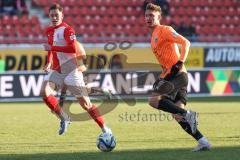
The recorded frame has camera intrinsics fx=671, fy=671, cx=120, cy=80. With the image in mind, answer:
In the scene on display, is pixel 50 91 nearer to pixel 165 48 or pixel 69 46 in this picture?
pixel 69 46

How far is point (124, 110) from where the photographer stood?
17078mm

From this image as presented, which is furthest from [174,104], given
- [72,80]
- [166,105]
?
[72,80]

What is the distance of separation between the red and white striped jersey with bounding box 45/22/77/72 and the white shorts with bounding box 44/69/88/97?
0.12 meters

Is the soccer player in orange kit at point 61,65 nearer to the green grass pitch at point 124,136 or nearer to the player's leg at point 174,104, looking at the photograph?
the green grass pitch at point 124,136

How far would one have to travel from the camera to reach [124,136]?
Answer: 11.4m

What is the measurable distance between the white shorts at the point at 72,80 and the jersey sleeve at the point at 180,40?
194 cm

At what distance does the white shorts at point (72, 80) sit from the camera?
10672 millimetres

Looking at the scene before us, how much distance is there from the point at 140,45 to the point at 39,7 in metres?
6.52

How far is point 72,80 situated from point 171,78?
2.22 metres

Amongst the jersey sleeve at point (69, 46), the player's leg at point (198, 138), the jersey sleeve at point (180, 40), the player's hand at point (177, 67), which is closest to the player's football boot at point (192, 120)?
the player's leg at point (198, 138)

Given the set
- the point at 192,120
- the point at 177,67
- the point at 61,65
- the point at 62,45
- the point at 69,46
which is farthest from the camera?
the point at 61,65

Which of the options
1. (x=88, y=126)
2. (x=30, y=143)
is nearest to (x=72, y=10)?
(x=88, y=126)

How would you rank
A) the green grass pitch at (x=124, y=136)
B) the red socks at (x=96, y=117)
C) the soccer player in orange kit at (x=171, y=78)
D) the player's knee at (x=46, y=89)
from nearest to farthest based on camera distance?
the green grass pitch at (x=124, y=136)
the soccer player in orange kit at (x=171, y=78)
the red socks at (x=96, y=117)
the player's knee at (x=46, y=89)

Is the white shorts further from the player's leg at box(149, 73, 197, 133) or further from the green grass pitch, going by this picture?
the player's leg at box(149, 73, 197, 133)
